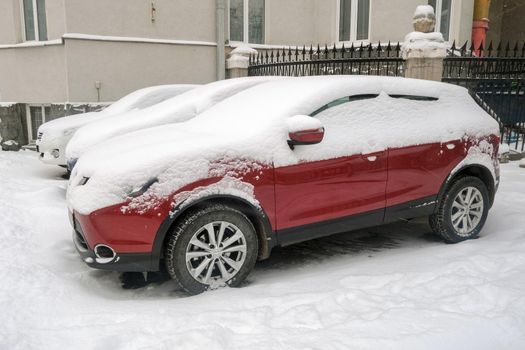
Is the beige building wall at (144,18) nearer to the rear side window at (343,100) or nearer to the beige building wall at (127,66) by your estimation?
the beige building wall at (127,66)

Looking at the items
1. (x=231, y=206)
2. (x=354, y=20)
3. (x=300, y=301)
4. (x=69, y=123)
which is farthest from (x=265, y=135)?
(x=354, y=20)

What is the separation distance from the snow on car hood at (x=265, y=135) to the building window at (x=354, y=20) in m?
8.81

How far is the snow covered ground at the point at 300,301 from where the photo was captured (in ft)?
8.96

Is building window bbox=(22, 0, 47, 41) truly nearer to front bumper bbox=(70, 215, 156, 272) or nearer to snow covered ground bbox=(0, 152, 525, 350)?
snow covered ground bbox=(0, 152, 525, 350)

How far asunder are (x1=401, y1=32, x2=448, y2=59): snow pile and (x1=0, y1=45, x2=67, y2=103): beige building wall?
7.64m

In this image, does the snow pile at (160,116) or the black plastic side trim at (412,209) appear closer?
the black plastic side trim at (412,209)

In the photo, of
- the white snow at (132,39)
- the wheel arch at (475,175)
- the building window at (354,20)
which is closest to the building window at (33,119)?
the white snow at (132,39)

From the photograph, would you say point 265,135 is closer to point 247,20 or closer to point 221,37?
point 221,37

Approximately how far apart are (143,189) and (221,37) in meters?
10.1

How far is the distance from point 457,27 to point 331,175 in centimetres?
1043

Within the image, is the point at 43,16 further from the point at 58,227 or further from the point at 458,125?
the point at 458,125

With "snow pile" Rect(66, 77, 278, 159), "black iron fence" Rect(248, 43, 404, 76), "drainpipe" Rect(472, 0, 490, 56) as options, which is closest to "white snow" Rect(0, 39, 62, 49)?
"black iron fence" Rect(248, 43, 404, 76)

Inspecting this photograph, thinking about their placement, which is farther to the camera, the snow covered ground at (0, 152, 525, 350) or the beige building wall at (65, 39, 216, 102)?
the beige building wall at (65, 39, 216, 102)

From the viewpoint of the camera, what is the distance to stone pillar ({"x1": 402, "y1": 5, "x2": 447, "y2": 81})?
7.54 metres
